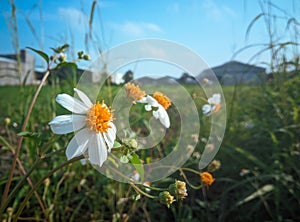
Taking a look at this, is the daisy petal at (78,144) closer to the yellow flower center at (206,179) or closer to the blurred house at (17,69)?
the yellow flower center at (206,179)

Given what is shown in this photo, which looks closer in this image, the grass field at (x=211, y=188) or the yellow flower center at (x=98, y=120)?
the yellow flower center at (x=98, y=120)

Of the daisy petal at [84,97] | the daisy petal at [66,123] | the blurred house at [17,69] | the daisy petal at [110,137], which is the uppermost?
the blurred house at [17,69]

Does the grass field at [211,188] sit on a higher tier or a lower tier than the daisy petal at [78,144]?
lower

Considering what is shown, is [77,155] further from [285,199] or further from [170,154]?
[285,199]

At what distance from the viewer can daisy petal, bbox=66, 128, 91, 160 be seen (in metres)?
0.43

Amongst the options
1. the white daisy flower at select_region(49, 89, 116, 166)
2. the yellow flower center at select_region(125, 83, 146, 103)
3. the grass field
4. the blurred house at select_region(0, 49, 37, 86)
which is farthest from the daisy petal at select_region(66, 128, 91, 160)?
the blurred house at select_region(0, 49, 37, 86)

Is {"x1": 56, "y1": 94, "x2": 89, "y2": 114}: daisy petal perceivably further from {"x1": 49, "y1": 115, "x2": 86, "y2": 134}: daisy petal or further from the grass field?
the grass field

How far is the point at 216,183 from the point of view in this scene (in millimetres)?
1361

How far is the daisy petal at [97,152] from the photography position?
16.8 inches

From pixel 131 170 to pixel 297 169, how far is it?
0.68m

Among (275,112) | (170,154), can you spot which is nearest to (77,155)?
(170,154)

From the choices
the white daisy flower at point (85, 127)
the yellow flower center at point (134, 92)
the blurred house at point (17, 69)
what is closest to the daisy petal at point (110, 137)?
the white daisy flower at point (85, 127)

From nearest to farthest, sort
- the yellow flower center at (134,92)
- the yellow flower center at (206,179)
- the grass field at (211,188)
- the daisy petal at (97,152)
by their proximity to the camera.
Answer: the daisy petal at (97,152) → the yellow flower center at (134,92) → the yellow flower center at (206,179) → the grass field at (211,188)

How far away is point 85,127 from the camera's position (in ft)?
1.56
